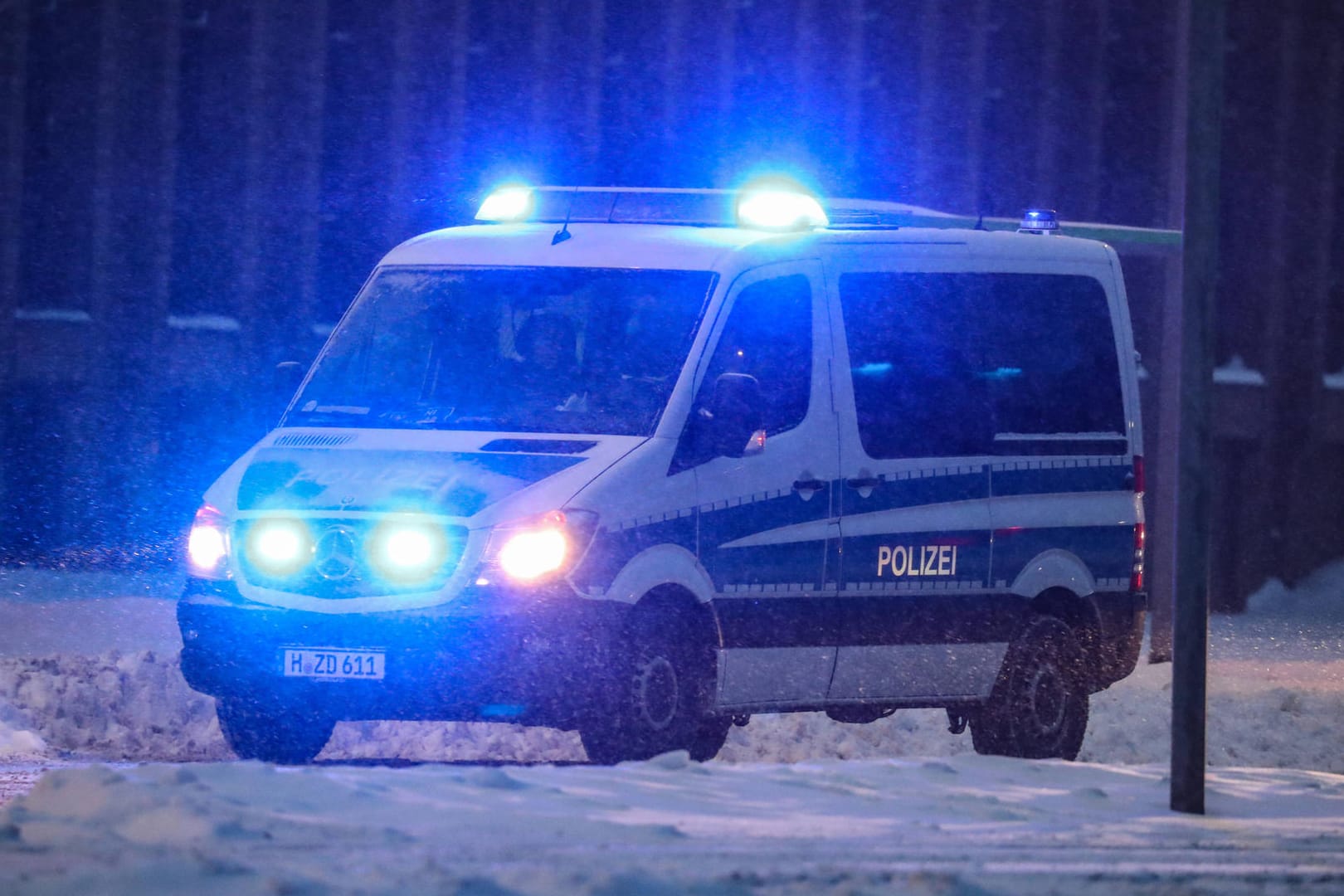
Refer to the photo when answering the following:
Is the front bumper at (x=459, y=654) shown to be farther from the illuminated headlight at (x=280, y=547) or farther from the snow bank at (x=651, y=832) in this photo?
the snow bank at (x=651, y=832)

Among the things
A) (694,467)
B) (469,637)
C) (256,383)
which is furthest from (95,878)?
(256,383)

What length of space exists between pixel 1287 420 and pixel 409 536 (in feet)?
38.4

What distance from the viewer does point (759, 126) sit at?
662 inches

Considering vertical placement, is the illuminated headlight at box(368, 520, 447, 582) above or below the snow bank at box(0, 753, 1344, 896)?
above

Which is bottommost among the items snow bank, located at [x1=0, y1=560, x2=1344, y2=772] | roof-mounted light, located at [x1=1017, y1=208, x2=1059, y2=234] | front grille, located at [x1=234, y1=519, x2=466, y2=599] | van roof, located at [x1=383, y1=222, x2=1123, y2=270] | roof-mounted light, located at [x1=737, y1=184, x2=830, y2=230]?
snow bank, located at [x1=0, y1=560, x2=1344, y2=772]

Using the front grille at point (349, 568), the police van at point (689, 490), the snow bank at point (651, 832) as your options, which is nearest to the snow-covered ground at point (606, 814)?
the snow bank at point (651, 832)

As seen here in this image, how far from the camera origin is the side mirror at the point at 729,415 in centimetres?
873

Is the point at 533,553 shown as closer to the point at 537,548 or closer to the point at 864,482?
the point at 537,548

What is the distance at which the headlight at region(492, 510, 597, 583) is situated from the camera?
27.0 feet

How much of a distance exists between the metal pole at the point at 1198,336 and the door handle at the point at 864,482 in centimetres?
198

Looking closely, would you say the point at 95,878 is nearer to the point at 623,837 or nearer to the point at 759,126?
the point at 623,837

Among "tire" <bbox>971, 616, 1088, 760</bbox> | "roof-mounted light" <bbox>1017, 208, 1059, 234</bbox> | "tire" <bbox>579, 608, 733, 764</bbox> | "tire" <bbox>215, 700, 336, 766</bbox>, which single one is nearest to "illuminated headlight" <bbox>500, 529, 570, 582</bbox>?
"tire" <bbox>579, 608, 733, 764</bbox>

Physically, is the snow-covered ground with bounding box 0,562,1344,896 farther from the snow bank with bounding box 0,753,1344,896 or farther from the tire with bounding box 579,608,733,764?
the tire with bounding box 579,608,733,764

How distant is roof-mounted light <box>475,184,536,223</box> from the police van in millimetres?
16
